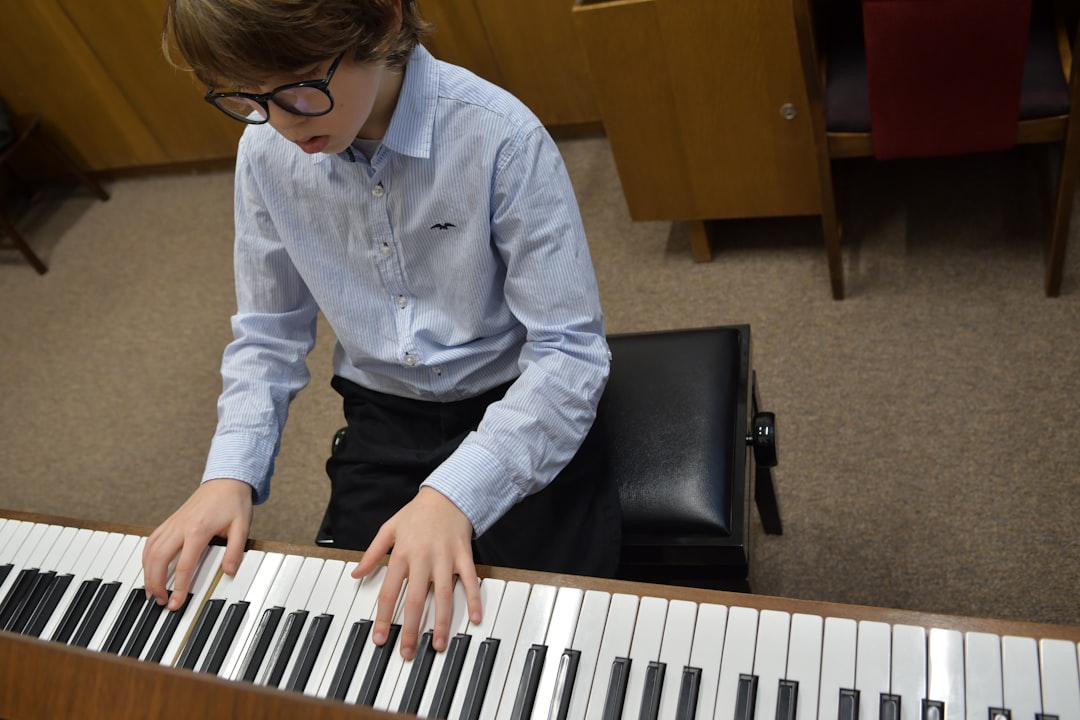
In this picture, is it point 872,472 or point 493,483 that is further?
point 872,472

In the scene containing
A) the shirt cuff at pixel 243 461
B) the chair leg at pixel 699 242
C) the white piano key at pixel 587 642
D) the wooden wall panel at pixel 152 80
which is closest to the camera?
the white piano key at pixel 587 642

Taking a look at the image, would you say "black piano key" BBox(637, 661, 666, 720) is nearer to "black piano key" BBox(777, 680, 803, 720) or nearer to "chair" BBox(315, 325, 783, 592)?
"black piano key" BBox(777, 680, 803, 720)

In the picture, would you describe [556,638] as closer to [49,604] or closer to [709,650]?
[709,650]

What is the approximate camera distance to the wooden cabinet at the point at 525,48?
2.70 m

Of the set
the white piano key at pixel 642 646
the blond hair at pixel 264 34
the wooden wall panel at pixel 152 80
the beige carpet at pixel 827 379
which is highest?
the blond hair at pixel 264 34

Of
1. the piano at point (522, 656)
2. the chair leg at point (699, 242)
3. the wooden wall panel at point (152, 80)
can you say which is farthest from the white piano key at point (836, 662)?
the wooden wall panel at point (152, 80)

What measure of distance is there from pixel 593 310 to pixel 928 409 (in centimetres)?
106

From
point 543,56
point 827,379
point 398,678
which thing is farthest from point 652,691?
point 543,56

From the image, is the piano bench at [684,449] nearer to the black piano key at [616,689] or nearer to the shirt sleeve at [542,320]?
the shirt sleeve at [542,320]

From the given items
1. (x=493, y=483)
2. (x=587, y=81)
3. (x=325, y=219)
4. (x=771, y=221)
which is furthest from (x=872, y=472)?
(x=587, y=81)

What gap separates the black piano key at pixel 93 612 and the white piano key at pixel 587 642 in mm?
534

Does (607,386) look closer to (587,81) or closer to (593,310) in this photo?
(593,310)

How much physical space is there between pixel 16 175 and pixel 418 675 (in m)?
3.60

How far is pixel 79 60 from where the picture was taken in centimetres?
324
